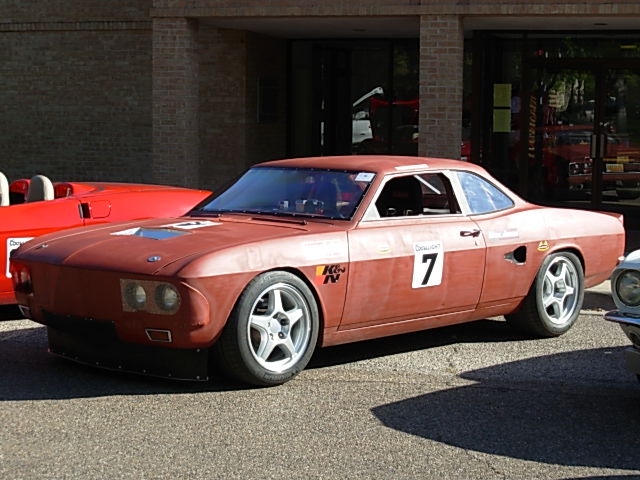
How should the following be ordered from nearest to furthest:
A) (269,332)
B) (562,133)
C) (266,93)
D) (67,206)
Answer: (269,332) → (67,206) → (562,133) → (266,93)

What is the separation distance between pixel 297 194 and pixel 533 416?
7.58 ft

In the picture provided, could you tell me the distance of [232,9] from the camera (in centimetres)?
1402

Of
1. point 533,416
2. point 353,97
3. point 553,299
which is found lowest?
point 533,416

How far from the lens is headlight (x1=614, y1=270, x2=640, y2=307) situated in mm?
5777

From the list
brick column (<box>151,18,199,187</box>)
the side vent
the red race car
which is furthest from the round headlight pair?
brick column (<box>151,18,199,187</box>)

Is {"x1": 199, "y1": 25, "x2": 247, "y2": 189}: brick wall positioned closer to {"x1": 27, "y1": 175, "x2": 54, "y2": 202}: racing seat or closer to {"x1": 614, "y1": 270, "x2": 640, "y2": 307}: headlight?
{"x1": 27, "y1": 175, "x2": 54, "y2": 202}: racing seat

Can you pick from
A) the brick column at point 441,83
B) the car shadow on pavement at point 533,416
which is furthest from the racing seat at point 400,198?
the brick column at point 441,83

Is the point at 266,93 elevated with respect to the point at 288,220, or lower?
elevated

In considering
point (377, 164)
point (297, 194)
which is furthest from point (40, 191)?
point (377, 164)

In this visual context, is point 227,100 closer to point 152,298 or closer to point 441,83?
point 441,83

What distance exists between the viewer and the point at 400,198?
24.5 feet

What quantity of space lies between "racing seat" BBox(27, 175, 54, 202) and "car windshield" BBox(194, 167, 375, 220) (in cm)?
169

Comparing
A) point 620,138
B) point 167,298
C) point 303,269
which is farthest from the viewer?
point 620,138

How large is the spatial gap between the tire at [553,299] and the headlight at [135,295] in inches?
119
